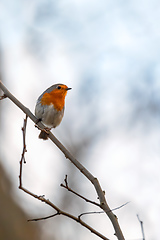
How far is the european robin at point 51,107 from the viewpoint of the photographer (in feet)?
13.7

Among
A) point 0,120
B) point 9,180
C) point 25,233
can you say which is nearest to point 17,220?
point 25,233

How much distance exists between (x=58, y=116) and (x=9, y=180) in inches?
213

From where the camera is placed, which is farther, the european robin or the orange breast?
the orange breast

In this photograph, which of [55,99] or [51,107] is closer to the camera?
[51,107]

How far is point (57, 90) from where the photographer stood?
449cm

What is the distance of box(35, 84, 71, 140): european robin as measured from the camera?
13.7ft

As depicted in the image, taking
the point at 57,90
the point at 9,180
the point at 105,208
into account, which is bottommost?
the point at 105,208

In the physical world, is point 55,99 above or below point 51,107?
above

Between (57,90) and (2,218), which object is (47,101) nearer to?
(57,90)

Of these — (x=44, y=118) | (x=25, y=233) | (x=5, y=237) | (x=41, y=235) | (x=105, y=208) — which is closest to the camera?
(x=105, y=208)

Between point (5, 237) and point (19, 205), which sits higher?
point (19, 205)

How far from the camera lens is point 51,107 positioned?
4.22 m

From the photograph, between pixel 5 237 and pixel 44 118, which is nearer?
pixel 44 118

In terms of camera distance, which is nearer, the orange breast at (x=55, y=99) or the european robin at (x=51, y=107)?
the european robin at (x=51, y=107)
